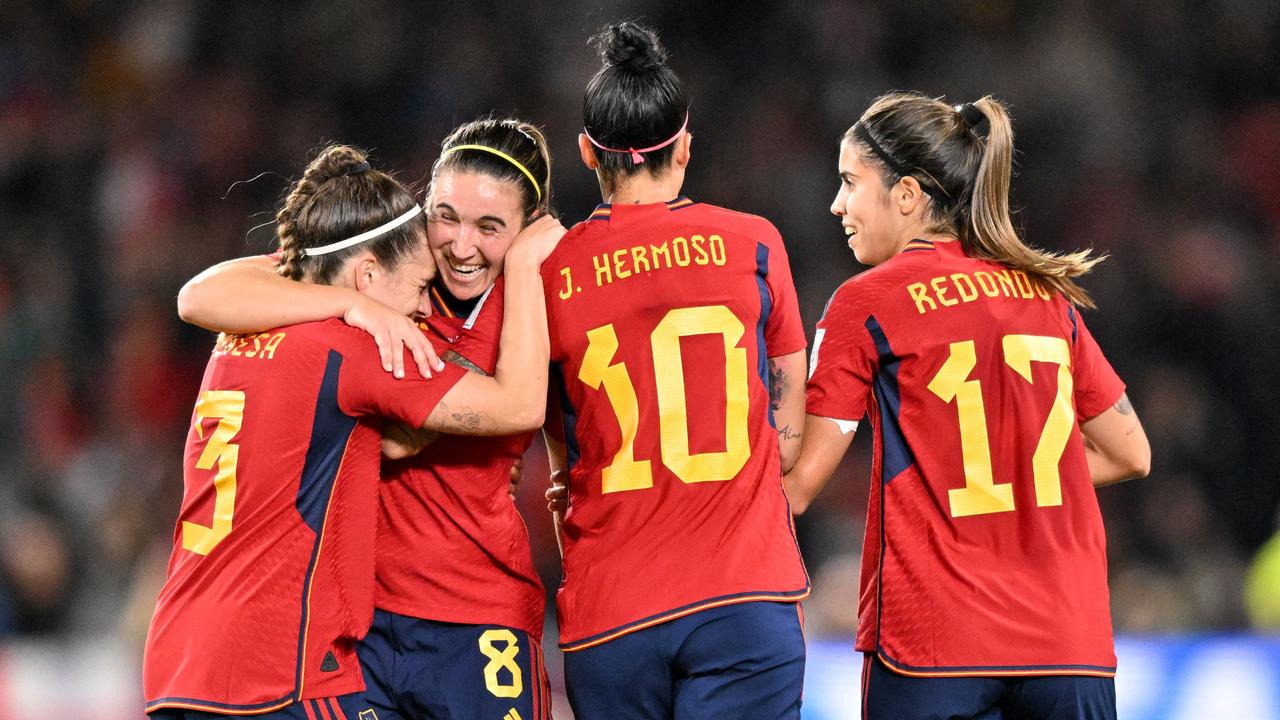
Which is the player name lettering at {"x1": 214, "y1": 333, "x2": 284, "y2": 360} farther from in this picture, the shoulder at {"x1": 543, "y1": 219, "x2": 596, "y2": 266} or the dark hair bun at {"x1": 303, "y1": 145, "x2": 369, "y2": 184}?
the shoulder at {"x1": 543, "y1": 219, "x2": 596, "y2": 266}

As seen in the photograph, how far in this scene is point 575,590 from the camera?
334 cm

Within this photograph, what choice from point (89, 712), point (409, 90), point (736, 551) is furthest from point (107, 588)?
point (736, 551)

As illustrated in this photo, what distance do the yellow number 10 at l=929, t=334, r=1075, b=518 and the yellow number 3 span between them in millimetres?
1678

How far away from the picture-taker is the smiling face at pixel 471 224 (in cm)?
359

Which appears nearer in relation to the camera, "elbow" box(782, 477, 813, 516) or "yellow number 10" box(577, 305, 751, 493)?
"yellow number 10" box(577, 305, 751, 493)

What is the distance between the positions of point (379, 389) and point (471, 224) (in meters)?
0.56

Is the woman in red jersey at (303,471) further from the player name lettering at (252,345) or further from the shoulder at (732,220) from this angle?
the shoulder at (732,220)

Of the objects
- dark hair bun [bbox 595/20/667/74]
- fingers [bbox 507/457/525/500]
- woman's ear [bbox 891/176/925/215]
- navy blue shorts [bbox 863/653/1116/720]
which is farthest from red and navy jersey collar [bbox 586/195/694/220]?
navy blue shorts [bbox 863/653/1116/720]

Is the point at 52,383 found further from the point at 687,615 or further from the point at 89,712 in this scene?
the point at 687,615

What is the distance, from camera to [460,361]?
3.51m

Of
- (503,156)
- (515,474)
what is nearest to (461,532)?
(515,474)

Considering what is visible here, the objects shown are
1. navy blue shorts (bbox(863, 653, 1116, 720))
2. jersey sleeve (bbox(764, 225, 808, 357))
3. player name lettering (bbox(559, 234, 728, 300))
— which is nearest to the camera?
navy blue shorts (bbox(863, 653, 1116, 720))

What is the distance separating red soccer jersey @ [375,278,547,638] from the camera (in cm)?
354

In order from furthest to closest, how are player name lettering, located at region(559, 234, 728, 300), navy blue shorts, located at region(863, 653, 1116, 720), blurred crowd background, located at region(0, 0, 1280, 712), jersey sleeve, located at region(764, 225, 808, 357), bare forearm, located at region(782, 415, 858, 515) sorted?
blurred crowd background, located at region(0, 0, 1280, 712) < bare forearm, located at region(782, 415, 858, 515) < jersey sleeve, located at region(764, 225, 808, 357) < player name lettering, located at region(559, 234, 728, 300) < navy blue shorts, located at region(863, 653, 1116, 720)
